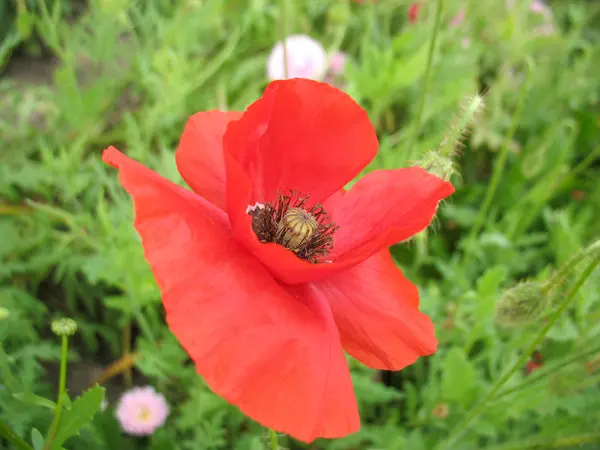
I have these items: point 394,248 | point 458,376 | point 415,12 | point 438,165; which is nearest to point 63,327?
point 438,165

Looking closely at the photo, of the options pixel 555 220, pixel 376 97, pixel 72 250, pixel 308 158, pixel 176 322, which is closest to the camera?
pixel 176 322

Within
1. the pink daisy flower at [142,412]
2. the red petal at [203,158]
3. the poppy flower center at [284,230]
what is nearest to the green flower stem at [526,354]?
the poppy flower center at [284,230]

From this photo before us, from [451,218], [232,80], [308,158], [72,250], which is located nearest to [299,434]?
[308,158]

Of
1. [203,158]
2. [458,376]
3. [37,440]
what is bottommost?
[37,440]

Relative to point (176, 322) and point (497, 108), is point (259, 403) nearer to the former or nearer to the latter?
point (176, 322)

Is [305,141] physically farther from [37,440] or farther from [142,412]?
[142,412]

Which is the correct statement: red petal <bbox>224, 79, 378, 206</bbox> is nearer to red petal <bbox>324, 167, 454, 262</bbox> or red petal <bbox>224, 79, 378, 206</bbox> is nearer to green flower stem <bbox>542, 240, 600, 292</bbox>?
red petal <bbox>324, 167, 454, 262</bbox>

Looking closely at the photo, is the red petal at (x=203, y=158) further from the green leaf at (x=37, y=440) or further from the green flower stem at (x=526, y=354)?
the green flower stem at (x=526, y=354)
